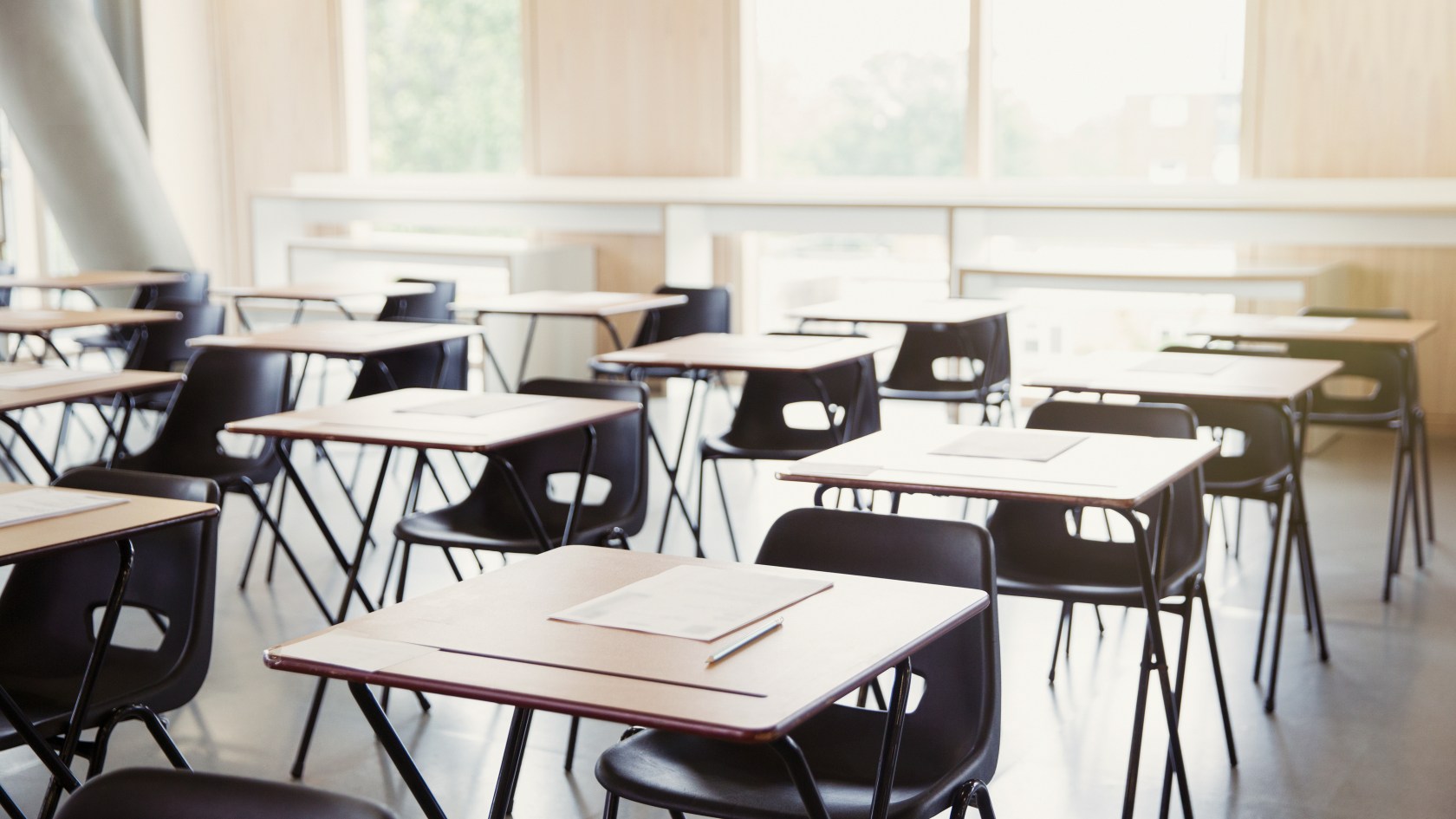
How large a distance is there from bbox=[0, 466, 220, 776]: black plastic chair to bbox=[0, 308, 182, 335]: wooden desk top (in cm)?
313

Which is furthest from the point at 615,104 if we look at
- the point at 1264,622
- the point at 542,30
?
the point at 1264,622

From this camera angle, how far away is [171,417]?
14.9 ft

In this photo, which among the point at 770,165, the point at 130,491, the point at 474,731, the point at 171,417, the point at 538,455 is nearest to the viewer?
the point at 130,491

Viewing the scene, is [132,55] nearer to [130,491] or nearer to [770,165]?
[770,165]

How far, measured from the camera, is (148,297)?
7.74 meters

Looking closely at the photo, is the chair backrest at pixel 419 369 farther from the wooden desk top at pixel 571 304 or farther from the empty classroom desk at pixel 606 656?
the empty classroom desk at pixel 606 656

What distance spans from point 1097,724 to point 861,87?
6.44 m

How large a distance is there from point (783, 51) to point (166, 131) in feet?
16.3

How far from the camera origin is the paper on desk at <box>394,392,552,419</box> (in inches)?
146

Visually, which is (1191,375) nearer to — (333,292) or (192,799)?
(192,799)

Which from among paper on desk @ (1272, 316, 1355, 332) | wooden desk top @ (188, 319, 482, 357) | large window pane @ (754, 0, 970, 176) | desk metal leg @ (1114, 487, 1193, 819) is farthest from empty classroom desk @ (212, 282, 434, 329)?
desk metal leg @ (1114, 487, 1193, 819)

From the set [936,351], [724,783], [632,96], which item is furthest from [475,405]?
[632,96]

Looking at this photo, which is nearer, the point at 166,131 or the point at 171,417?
the point at 171,417

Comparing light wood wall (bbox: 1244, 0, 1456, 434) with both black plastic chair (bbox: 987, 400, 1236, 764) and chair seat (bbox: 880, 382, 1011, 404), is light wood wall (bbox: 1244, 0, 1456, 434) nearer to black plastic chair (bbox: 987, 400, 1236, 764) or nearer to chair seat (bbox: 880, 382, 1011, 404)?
chair seat (bbox: 880, 382, 1011, 404)
